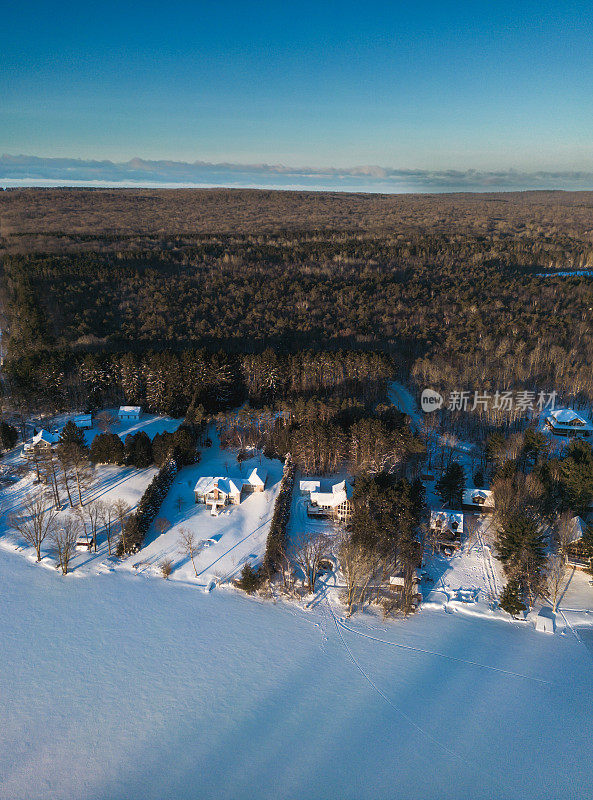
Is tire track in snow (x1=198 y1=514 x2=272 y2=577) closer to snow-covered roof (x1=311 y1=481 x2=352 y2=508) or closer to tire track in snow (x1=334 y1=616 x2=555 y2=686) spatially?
snow-covered roof (x1=311 y1=481 x2=352 y2=508)

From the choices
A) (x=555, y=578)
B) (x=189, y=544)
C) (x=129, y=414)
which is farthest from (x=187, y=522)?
(x=555, y=578)

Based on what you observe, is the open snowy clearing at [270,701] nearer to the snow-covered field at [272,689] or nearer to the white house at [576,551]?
the snow-covered field at [272,689]

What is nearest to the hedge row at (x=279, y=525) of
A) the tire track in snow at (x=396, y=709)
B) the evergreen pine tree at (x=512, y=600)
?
the tire track in snow at (x=396, y=709)

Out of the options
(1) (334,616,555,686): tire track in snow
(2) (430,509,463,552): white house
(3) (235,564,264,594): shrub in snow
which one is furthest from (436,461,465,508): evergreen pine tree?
(3) (235,564,264,594): shrub in snow

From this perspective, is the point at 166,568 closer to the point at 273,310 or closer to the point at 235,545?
the point at 235,545

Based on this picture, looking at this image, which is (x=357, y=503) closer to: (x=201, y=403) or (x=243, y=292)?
(x=201, y=403)

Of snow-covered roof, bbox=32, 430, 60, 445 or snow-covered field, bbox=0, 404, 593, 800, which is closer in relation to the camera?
snow-covered field, bbox=0, 404, 593, 800
